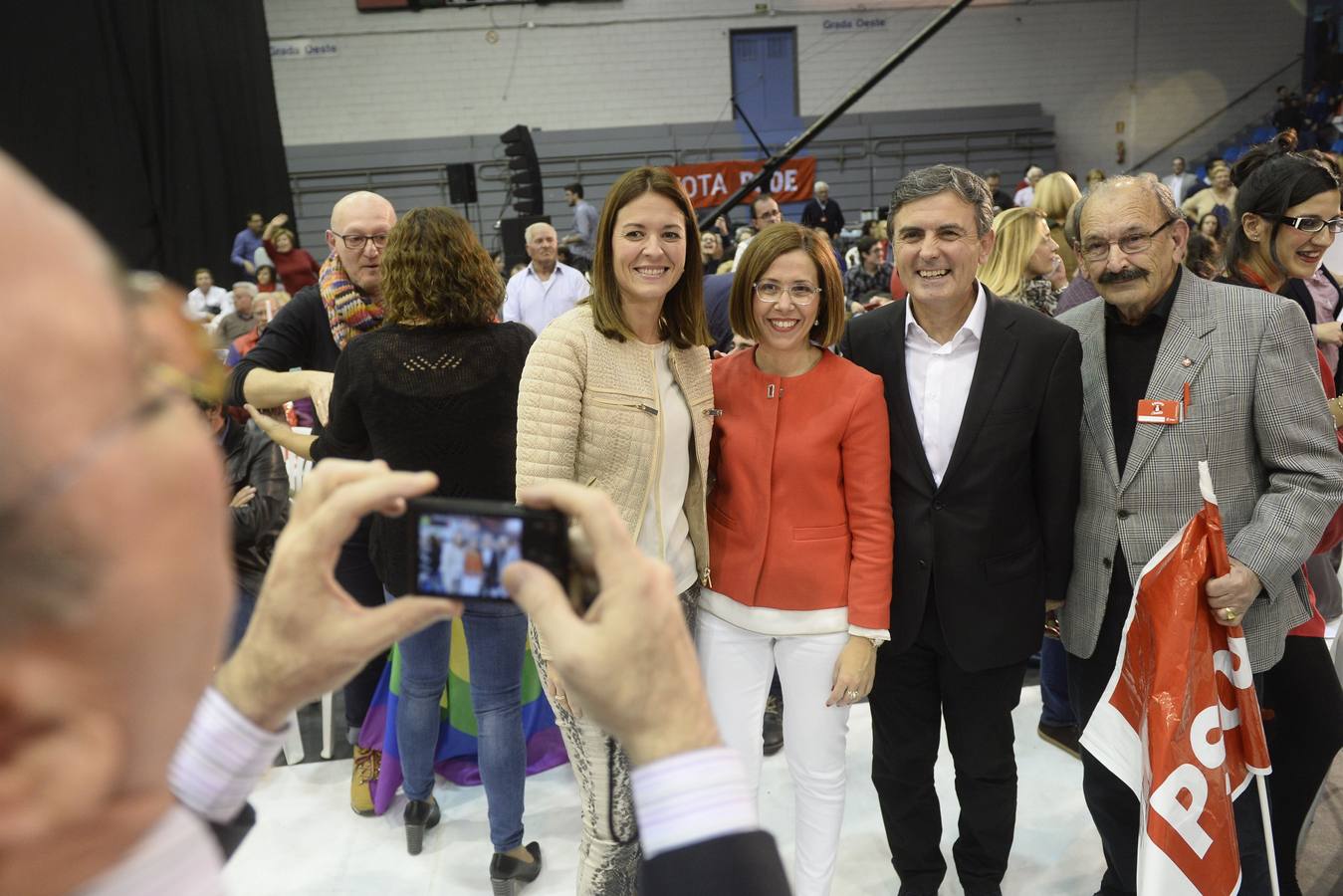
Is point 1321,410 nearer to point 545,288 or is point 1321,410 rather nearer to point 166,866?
point 166,866

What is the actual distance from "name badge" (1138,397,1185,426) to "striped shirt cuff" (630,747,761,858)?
1633mm

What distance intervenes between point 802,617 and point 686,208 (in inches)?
35.8

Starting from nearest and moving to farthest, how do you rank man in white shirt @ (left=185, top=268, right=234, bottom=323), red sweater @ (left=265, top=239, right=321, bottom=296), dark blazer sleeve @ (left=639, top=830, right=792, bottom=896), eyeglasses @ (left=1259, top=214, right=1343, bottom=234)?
A: dark blazer sleeve @ (left=639, top=830, right=792, bottom=896) → eyeglasses @ (left=1259, top=214, right=1343, bottom=234) → man in white shirt @ (left=185, top=268, right=234, bottom=323) → red sweater @ (left=265, top=239, right=321, bottom=296)

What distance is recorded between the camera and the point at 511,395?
2.30 m

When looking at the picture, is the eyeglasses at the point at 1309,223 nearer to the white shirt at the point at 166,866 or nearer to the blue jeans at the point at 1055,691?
the blue jeans at the point at 1055,691

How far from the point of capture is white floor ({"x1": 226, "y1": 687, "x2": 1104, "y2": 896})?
252 cm

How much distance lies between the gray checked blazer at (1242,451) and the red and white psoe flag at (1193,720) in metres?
0.09

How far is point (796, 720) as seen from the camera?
7.06 ft

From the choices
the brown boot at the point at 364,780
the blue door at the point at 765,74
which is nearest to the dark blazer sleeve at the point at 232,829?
the brown boot at the point at 364,780

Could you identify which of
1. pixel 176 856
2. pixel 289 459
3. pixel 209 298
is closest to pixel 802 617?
pixel 176 856

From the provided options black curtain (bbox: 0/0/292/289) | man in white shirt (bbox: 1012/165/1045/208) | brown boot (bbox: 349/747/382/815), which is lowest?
brown boot (bbox: 349/747/382/815)

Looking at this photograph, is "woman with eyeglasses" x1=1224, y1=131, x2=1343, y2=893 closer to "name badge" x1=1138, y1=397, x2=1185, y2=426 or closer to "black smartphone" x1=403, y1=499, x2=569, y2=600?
"name badge" x1=1138, y1=397, x2=1185, y2=426

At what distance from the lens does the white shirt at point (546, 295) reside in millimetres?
6395

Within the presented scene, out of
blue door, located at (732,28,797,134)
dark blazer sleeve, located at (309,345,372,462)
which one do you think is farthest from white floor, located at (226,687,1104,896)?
blue door, located at (732,28,797,134)
